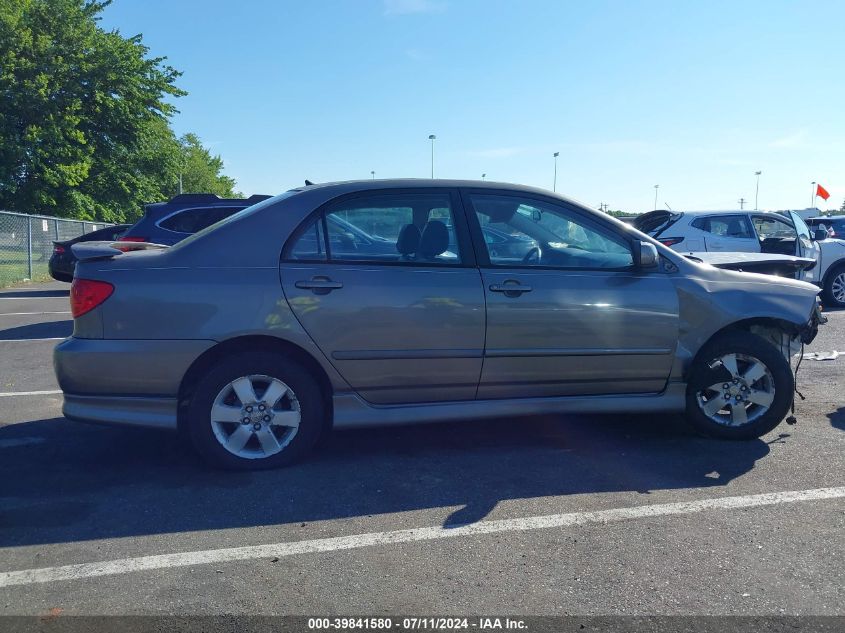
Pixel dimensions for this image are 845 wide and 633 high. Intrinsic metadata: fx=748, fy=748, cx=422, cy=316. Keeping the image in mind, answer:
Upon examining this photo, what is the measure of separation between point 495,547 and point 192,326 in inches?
81.8

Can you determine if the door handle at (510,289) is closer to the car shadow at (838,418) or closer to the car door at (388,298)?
the car door at (388,298)

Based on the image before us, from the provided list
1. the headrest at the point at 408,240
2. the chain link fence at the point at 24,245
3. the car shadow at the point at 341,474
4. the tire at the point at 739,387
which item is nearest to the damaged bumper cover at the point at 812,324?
the tire at the point at 739,387

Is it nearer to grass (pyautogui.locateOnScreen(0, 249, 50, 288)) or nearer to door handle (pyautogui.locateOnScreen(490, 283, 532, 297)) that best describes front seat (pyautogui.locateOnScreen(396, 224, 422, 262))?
door handle (pyautogui.locateOnScreen(490, 283, 532, 297))

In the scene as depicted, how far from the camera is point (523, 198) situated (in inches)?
188

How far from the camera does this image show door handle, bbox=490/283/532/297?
4496 mm

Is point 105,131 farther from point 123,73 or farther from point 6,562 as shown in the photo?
point 6,562

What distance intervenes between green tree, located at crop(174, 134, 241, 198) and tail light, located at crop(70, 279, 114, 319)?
68396 millimetres

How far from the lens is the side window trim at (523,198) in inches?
181

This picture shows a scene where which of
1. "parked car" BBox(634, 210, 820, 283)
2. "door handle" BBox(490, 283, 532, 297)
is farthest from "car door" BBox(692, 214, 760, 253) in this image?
"door handle" BBox(490, 283, 532, 297)

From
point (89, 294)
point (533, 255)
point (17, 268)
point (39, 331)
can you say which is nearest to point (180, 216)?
point (39, 331)

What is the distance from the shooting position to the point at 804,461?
4516mm

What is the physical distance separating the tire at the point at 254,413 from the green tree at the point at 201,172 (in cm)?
6876

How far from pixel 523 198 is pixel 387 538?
236cm

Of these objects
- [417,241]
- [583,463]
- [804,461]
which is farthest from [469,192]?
[804,461]
